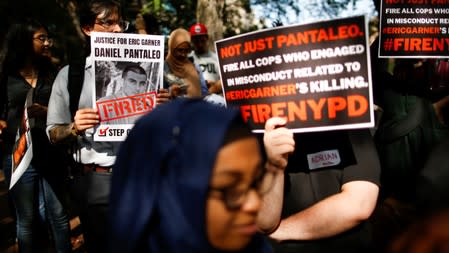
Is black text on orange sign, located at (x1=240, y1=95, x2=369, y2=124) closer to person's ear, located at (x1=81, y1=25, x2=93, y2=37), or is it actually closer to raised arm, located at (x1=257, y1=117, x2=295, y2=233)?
raised arm, located at (x1=257, y1=117, x2=295, y2=233)

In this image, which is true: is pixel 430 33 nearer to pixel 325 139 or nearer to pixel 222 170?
pixel 325 139

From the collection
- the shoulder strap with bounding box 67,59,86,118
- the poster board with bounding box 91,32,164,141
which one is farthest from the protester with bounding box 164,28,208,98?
the shoulder strap with bounding box 67,59,86,118

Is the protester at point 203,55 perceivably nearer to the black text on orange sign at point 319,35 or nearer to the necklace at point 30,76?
the necklace at point 30,76

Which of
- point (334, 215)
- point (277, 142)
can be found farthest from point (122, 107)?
point (334, 215)

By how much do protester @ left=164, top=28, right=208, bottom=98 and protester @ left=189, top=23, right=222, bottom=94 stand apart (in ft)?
3.96

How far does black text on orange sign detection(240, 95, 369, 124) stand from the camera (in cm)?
180

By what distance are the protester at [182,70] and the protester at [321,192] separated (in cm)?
202

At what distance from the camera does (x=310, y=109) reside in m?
1.88

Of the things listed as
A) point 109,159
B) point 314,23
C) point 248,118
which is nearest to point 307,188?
point 248,118

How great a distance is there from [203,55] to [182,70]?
1.69m

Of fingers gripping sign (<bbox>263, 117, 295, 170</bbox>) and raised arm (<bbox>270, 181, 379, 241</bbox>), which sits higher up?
fingers gripping sign (<bbox>263, 117, 295, 170</bbox>)

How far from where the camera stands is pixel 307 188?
A: 1922 mm

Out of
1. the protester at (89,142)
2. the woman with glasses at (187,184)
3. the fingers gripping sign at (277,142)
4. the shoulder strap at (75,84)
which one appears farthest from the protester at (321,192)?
the shoulder strap at (75,84)

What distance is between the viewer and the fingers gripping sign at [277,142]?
1714 millimetres
